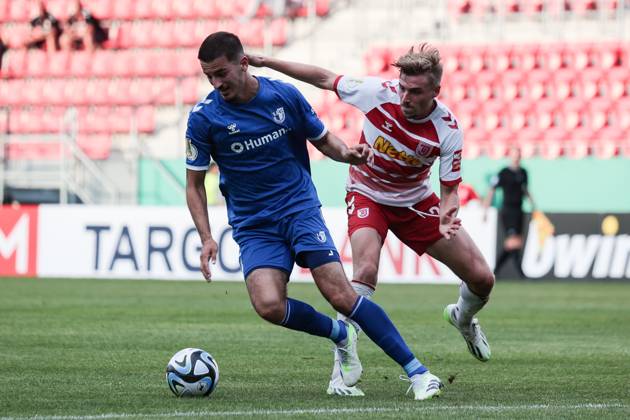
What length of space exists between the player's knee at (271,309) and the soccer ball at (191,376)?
459mm

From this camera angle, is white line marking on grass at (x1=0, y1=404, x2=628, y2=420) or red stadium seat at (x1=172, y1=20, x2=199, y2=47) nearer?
white line marking on grass at (x1=0, y1=404, x2=628, y2=420)

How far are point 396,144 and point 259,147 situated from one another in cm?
130

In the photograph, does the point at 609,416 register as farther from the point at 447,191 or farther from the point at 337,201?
the point at 337,201

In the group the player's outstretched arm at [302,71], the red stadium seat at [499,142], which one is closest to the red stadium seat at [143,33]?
the red stadium seat at [499,142]

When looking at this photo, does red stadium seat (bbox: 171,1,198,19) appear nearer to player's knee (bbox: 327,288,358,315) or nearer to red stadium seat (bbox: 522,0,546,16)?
red stadium seat (bbox: 522,0,546,16)

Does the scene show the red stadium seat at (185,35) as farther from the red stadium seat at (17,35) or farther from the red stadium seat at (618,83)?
the red stadium seat at (618,83)

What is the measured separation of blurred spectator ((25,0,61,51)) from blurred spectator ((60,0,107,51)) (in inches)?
8.9

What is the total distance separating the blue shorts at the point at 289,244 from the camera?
724 centimetres

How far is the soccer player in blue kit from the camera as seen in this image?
7152 millimetres

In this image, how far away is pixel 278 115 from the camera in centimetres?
727

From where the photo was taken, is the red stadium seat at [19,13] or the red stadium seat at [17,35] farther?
the red stadium seat at [19,13]

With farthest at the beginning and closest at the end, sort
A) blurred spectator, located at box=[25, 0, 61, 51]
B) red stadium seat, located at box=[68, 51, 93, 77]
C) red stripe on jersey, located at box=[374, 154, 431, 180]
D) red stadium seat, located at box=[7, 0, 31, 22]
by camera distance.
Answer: red stadium seat, located at box=[7, 0, 31, 22] → blurred spectator, located at box=[25, 0, 61, 51] → red stadium seat, located at box=[68, 51, 93, 77] → red stripe on jersey, located at box=[374, 154, 431, 180]

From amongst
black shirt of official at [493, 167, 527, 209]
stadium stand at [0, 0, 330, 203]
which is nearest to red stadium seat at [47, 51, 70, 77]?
stadium stand at [0, 0, 330, 203]

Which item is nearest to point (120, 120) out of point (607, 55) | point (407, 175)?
point (607, 55)
